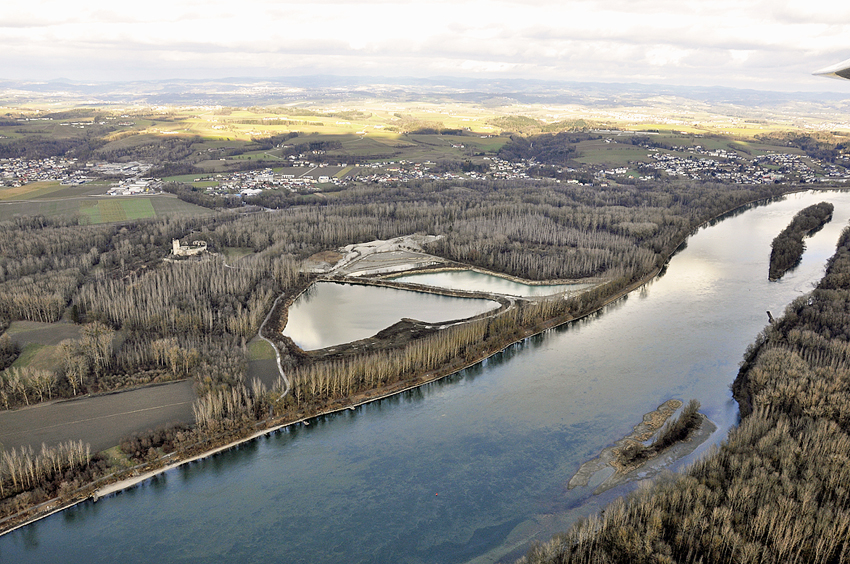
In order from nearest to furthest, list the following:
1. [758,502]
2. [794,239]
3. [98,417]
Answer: [758,502] < [98,417] < [794,239]

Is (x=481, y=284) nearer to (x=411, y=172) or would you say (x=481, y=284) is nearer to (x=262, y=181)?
(x=262, y=181)

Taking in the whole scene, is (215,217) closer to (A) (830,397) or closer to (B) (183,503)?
(B) (183,503)

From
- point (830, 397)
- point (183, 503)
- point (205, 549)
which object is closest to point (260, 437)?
point (183, 503)

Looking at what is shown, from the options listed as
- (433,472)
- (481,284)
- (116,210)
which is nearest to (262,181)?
(116,210)

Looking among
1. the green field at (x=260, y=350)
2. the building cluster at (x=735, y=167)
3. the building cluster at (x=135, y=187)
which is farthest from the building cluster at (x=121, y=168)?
the building cluster at (x=735, y=167)

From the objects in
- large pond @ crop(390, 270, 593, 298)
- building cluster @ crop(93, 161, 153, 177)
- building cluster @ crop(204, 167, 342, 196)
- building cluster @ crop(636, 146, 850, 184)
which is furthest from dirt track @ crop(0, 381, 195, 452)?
building cluster @ crop(636, 146, 850, 184)

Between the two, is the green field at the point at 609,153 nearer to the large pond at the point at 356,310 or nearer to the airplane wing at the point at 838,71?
the large pond at the point at 356,310

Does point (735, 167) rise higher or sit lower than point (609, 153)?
lower
